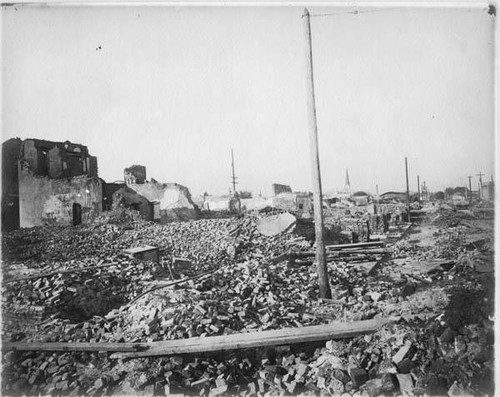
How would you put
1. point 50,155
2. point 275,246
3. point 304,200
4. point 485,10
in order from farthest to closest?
point 304,200, point 50,155, point 275,246, point 485,10

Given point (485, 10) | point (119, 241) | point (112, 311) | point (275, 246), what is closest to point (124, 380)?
point (112, 311)

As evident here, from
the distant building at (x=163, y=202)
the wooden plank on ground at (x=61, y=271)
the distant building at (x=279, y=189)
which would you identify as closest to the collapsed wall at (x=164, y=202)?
the distant building at (x=163, y=202)

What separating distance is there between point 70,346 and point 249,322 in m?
2.73

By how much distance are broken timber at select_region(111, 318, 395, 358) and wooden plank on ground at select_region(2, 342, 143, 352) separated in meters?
0.09

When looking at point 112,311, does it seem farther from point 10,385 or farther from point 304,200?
point 304,200

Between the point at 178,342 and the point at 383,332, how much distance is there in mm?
2956

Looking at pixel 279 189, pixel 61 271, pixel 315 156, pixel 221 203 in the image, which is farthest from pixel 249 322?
pixel 279 189

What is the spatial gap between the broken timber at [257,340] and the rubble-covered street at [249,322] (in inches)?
3.5

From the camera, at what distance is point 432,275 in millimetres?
5461

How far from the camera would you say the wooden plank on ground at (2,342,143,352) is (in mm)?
3967

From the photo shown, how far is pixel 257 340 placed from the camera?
3963 mm

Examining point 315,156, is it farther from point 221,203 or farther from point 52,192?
point 221,203

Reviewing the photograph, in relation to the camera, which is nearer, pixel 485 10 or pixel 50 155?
pixel 485 10

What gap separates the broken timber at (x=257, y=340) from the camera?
3.90m
